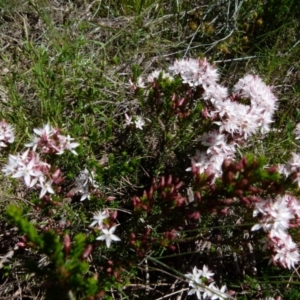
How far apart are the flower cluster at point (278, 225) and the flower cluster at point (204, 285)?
0.49m

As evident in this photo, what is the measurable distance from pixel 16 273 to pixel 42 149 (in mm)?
1011

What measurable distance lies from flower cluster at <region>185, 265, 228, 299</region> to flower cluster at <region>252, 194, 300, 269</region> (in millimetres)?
489

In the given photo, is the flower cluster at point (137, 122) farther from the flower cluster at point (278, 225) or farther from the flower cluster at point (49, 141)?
the flower cluster at point (278, 225)

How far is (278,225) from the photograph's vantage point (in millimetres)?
3191

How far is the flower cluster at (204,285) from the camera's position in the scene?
3.46 metres

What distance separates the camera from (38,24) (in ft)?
17.7

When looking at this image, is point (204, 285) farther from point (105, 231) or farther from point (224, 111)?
point (224, 111)

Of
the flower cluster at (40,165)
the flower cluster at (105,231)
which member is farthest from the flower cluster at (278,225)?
the flower cluster at (40,165)

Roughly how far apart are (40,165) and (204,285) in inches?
58.3

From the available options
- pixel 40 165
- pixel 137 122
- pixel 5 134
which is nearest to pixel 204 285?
pixel 40 165

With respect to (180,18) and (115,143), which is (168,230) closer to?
(115,143)

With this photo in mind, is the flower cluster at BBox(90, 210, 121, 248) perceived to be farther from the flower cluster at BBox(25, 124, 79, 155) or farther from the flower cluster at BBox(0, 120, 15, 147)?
the flower cluster at BBox(0, 120, 15, 147)

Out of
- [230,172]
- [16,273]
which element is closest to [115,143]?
[16,273]

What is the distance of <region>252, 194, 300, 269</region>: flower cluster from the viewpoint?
319 cm
